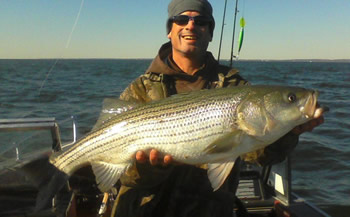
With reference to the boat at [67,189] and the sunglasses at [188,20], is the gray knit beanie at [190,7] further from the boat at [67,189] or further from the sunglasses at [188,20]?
the boat at [67,189]

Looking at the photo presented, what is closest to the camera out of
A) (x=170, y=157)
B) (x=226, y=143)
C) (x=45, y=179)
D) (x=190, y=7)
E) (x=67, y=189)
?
(x=226, y=143)

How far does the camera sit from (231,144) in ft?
11.3

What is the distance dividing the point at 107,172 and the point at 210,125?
1.18m

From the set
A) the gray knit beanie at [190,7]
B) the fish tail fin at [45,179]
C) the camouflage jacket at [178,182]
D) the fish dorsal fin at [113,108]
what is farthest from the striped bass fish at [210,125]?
the gray knit beanie at [190,7]

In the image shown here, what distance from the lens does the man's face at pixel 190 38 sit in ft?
13.4

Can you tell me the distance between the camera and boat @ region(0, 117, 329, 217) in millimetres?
4453

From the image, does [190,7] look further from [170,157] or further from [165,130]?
[170,157]

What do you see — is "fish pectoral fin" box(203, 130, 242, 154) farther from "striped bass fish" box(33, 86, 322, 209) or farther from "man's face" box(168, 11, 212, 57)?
"man's face" box(168, 11, 212, 57)

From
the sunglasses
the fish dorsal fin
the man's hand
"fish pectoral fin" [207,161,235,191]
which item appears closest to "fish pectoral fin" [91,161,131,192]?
the man's hand

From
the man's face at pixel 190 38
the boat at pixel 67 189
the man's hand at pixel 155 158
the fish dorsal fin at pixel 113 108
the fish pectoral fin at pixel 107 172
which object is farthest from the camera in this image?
the boat at pixel 67 189

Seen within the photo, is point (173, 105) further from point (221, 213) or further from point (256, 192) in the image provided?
point (256, 192)

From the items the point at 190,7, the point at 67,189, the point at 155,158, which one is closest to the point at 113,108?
the point at 155,158

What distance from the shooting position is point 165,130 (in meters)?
3.61

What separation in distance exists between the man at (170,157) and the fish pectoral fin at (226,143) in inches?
17.0
